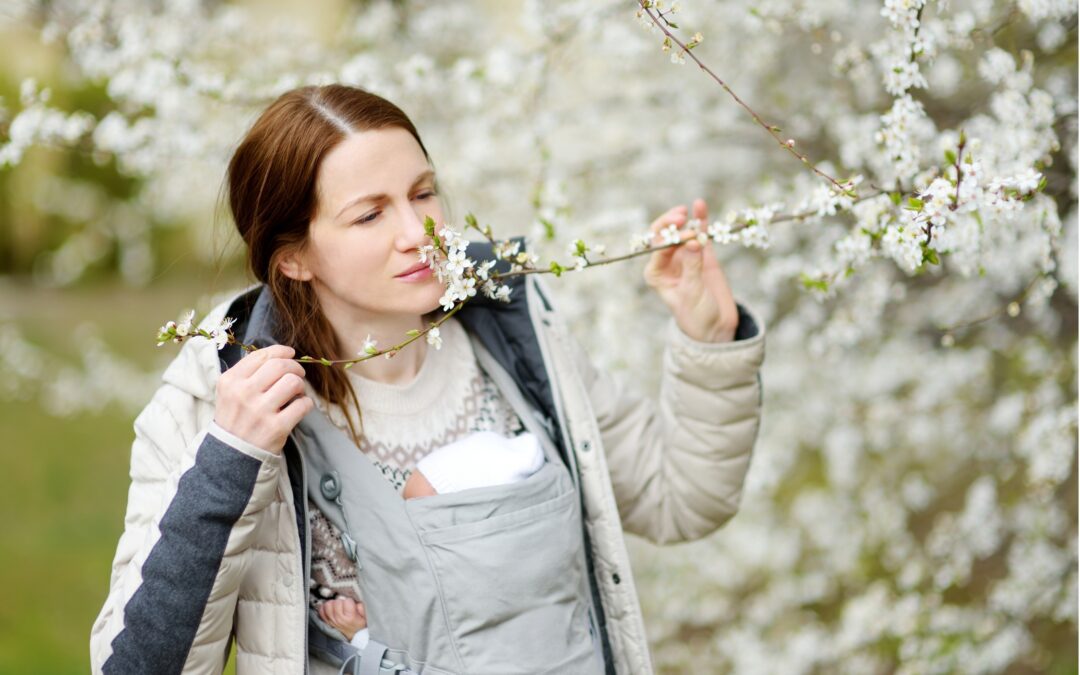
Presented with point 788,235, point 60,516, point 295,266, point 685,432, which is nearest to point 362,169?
point 295,266

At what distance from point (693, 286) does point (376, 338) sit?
610mm

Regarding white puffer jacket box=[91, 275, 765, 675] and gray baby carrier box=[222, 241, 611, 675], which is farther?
gray baby carrier box=[222, 241, 611, 675]

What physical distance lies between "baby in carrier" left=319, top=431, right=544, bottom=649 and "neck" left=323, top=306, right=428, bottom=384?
0.19m

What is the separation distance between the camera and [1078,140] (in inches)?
91.0

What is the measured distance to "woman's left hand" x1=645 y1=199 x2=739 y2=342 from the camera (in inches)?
75.1

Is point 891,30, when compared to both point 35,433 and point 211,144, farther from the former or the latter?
point 35,433

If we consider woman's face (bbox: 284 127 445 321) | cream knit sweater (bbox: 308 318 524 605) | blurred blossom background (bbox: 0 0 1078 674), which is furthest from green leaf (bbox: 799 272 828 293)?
woman's face (bbox: 284 127 445 321)

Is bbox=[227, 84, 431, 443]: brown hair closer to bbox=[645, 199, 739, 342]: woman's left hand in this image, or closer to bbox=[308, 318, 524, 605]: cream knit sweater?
bbox=[308, 318, 524, 605]: cream knit sweater

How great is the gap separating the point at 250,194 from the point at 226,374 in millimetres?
410

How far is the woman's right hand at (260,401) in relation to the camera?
1427mm

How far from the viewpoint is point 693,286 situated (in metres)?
1.91

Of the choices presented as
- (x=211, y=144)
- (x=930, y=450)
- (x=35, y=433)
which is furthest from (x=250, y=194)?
(x=35, y=433)

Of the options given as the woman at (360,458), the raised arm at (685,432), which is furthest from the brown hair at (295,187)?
the raised arm at (685,432)

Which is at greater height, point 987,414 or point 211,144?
point 211,144
